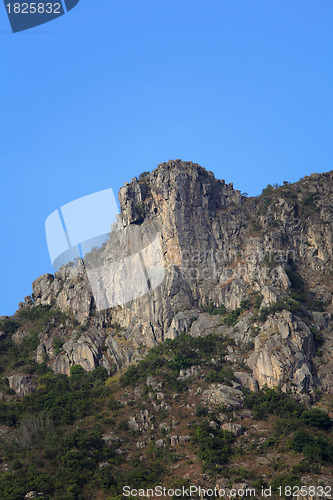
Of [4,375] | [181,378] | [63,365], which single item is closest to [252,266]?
[181,378]

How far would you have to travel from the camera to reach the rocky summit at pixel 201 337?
76188mm

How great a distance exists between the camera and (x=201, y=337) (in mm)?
94312

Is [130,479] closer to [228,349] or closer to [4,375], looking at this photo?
[228,349]

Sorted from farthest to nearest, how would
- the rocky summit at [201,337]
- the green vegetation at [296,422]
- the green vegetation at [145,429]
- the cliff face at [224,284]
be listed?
the cliff face at [224,284]
the rocky summit at [201,337]
the green vegetation at [296,422]
the green vegetation at [145,429]

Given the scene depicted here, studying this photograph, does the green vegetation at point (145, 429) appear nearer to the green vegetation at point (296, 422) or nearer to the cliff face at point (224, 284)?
the green vegetation at point (296, 422)

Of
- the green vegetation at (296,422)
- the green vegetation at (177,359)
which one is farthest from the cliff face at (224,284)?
the green vegetation at (296,422)

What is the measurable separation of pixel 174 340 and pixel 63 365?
15.6 meters

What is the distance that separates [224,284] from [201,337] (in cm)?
988

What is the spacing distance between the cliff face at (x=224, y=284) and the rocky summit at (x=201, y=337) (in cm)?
20

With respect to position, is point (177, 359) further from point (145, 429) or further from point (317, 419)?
point (317, 419)

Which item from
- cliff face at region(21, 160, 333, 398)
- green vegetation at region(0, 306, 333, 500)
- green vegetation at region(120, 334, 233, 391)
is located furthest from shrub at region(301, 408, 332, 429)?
green vegetation at region(120, 334, 233, 391)

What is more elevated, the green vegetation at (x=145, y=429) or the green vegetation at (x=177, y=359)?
the green vegetation at (x=177, y=359)

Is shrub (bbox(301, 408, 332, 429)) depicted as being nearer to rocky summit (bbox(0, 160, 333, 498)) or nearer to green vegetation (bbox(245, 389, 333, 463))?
green vegetation (bbox(245, 389, 333, 463))

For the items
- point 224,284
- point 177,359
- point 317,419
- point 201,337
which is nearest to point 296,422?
point 317,419
